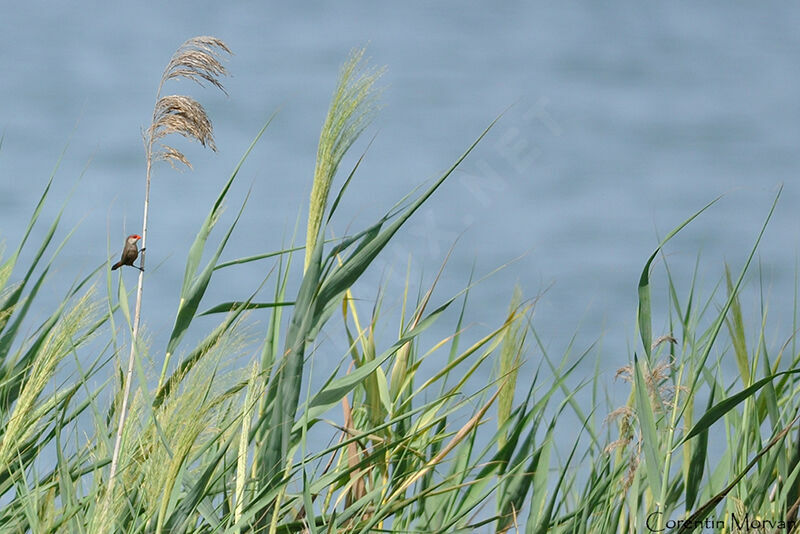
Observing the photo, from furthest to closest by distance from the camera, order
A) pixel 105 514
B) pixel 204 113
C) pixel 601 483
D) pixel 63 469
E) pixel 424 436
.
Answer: pixel 424 436 < pixel 601 483 < pixel 204 113 < pixel 63 469 < pixel 105 514

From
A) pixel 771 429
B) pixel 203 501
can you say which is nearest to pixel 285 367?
pixel 203 501

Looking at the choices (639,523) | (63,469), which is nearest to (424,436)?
(639,523)

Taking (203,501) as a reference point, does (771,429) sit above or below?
above

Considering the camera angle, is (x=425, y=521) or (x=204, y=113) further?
(x=425, y=521)

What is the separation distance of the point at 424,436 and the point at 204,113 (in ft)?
2.25

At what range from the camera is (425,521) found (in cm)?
176

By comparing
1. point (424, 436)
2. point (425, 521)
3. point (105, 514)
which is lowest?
point (105, 514)

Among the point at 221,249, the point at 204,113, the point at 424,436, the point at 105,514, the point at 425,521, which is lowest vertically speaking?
the point at 105,514

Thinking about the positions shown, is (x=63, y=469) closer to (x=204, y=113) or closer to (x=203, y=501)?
(x=203, y=501)

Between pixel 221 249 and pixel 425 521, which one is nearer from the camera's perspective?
pixel 221 249

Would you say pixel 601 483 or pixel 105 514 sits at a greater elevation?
pixel 601 483

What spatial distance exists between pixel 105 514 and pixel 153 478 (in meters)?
0.07

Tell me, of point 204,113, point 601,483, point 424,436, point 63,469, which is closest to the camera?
point 63,469

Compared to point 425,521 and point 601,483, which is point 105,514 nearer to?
point 425,521
